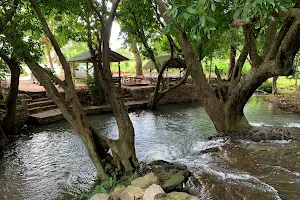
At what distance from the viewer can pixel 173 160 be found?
7.55 meters

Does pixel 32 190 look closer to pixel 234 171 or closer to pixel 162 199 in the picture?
pixel 162 199

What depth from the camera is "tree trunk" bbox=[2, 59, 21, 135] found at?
912cm

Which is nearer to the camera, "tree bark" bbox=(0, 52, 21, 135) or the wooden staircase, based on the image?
"tree bark" bbox=(0, 52, 21, 135)

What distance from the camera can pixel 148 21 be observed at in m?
11.8

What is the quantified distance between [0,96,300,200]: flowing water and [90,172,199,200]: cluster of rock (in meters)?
0.76

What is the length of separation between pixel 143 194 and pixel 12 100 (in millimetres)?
7316

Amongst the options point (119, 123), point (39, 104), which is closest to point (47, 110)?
point (39, 104)

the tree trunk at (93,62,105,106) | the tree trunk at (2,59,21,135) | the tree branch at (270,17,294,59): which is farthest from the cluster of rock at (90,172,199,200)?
the tree trunk at (93,62,105,106)

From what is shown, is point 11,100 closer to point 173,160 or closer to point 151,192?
point 173,160

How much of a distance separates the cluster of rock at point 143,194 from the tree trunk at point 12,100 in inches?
252

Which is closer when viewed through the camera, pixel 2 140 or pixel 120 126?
pixel 120 126

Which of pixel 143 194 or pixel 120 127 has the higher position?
pixel 120 127

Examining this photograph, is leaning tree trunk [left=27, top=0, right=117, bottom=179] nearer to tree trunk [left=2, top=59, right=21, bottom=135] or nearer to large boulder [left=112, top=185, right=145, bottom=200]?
large boulder [left=112, top=185, right=145, bottom=200]

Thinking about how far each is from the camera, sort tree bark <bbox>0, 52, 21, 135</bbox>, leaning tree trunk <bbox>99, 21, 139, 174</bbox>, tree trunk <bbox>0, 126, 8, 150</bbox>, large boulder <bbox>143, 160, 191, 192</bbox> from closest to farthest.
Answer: large boulder <bbox>143, 160, 191, 192</bbox>
leaning tree trunk <bbox>99, 21, 139, 174</bbox>
tree trunk <bbox>0, 126, 8, 150</bbox>
tree bark <bbox>0, 52, 21, 135</bbox>
